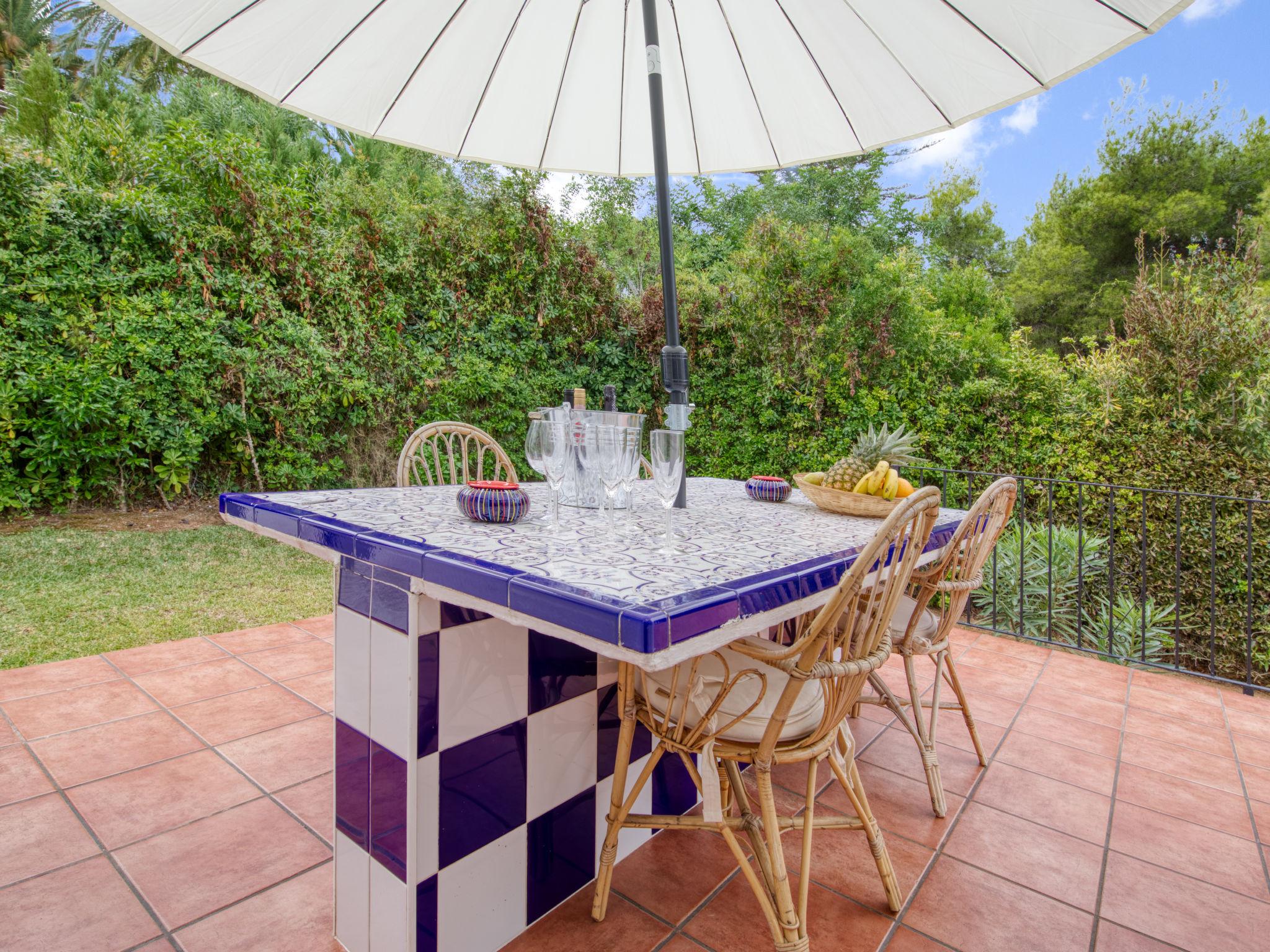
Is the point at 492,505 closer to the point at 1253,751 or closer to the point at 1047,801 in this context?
the point at 1047,801

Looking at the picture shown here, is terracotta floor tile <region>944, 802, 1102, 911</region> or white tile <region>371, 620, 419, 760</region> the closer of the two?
Result: white tile <region>371, 620, 419, 760</region>

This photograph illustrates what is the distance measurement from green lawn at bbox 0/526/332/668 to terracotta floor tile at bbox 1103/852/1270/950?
10.9ft

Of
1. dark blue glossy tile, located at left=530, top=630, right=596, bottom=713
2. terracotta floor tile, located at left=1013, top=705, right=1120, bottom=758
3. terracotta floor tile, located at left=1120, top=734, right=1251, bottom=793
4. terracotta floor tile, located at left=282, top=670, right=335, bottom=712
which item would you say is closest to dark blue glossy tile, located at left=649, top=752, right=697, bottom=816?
dark blue glossy tile, located at left=530, top=630, right=596, bottom=713

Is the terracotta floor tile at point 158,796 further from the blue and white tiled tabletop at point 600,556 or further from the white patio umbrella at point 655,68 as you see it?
the white patio umbrella at point 655,68

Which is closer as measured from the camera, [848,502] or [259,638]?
[848,502]

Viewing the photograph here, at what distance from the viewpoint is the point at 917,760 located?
214 cm

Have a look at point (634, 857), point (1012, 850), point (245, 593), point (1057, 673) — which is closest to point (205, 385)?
point (245, 593)

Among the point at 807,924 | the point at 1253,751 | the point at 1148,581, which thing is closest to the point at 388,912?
the point at 807,924

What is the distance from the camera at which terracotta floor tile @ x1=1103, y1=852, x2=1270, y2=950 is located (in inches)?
54.5

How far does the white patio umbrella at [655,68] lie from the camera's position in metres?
1.57

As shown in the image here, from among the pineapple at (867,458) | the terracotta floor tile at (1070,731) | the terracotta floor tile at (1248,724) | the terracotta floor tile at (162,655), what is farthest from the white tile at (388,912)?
the terracotta floor tile at (1248,724)

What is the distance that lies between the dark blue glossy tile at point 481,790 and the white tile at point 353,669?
0.19m

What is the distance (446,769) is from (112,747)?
5.06 ft

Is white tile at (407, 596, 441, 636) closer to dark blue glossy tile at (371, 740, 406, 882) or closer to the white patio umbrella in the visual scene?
dark blue glossy tile at (371, 740, 406, 882)
